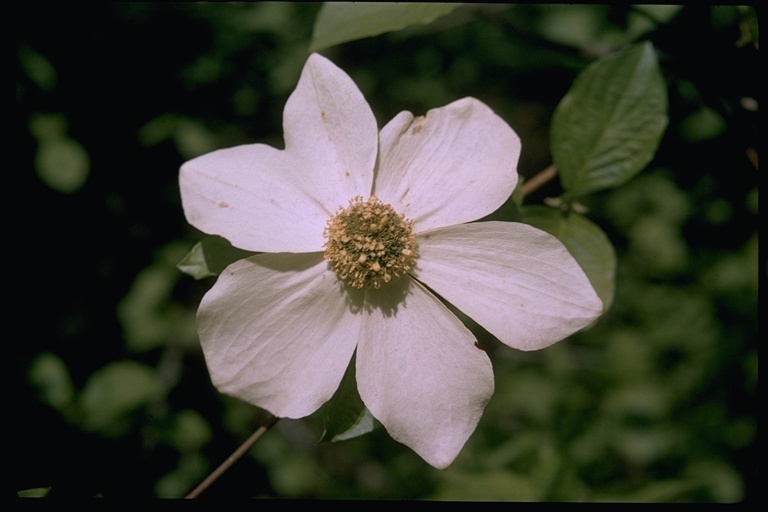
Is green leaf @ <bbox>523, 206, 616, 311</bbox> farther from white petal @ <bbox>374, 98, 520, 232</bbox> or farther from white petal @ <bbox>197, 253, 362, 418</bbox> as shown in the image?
white petal @ <bbox>197, 253, 362, 418</bbox>

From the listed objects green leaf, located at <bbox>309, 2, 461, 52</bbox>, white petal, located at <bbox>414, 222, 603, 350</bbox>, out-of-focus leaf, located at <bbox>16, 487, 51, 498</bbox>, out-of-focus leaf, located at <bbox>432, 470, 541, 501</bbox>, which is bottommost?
out-of-focus leaf, located at <bbox>432, 470, 541, 501</bbox>

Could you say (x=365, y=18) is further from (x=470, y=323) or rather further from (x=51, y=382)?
(x=51, y=382)

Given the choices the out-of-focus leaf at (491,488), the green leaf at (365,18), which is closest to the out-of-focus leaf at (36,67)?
the green leaf at (365,18)

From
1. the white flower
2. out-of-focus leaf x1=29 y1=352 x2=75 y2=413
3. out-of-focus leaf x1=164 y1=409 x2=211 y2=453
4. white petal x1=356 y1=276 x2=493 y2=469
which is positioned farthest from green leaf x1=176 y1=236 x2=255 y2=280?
out-of-focus leaf x1=164 y1=409 x2=211 y2=453

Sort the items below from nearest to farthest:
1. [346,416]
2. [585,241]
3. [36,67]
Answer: [346,416] → [585,241] → [36,67]

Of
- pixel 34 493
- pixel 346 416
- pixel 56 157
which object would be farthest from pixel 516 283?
pixel 56 157

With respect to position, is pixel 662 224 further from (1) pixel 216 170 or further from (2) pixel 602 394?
(1) pixel 216 170
